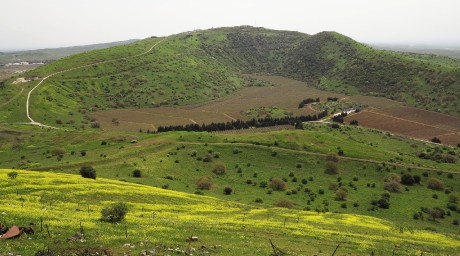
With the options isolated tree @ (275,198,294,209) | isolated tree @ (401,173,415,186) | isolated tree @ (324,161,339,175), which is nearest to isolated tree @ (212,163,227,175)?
isolated tree @ (275,198,294,209)

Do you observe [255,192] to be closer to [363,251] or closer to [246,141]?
[246,141]

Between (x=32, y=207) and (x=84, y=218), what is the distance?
6.24m

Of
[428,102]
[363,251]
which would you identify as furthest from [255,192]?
[428,102]

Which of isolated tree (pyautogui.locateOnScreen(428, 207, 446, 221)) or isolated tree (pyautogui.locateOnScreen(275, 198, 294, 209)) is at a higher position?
isolated tree (pyautogui.locateOnScreen(275, 198, 294, 209))

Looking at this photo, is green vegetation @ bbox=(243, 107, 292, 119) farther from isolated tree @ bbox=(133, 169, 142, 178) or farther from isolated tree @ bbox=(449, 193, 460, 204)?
isolated tree @ bbox=(133, 169, 142, 178)

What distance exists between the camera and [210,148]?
9012 cm

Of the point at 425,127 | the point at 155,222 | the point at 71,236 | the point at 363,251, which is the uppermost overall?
the point at 71,236

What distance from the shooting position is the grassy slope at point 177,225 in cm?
2562

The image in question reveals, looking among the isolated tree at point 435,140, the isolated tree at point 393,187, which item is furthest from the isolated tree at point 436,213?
the isolated tree at point 435,140

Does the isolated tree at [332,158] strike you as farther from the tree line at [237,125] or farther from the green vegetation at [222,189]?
the tree line at [237,125]

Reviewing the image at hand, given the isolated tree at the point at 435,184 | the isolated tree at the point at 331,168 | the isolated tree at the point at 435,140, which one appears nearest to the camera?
the isolated tree at the point at 435,184

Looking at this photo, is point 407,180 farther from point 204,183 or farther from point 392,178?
point 204,183

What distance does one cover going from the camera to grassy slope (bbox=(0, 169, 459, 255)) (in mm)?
25625

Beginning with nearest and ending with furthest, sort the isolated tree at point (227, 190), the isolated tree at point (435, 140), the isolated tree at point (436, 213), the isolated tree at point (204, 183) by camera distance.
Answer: the isolated tree at point (436, 213), the isolated tree at point (227, 190), the isolated tree at point (204, 183), the isolated tree at point (435, 140)
